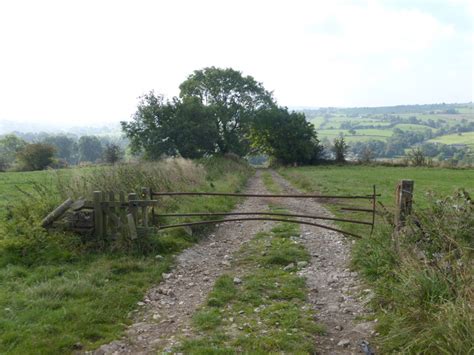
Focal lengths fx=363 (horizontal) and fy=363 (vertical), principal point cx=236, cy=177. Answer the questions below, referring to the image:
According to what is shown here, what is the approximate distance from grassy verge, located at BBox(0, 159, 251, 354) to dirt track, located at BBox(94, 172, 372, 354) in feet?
1.01

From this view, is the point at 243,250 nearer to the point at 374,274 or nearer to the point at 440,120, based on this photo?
the point at 374,274

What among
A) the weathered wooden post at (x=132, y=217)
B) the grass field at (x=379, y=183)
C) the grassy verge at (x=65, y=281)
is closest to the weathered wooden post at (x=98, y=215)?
the grassy verge at (x=65, y=281)

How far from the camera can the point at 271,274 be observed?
7359mm

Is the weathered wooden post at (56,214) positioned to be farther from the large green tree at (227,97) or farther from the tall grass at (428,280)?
the large green tree at (227,97)

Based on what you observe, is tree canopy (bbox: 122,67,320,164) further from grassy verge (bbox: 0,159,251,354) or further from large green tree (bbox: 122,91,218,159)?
grassy verge (bbox: 0,159,251,354)

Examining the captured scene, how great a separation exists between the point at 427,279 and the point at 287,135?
5329 cm

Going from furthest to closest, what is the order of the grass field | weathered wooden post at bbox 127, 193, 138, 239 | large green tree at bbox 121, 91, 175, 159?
large green tree at bbox 121, 91, 175, 159, the grass field, weathered wooden post at bbox 127, 193, 138, 239

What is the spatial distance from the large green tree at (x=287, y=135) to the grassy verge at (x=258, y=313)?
49.4m

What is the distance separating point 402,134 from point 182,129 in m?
94.3

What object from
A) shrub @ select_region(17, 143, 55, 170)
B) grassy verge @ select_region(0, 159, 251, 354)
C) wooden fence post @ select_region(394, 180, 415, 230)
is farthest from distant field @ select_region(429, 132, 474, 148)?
grassy verge @ select_region(0, 159, 251, 354)

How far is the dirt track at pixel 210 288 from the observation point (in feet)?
16.1

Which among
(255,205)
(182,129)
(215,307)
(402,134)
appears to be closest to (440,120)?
(402,134)

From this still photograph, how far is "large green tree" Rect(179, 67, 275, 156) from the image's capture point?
5397 cm

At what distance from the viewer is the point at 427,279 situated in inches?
199
